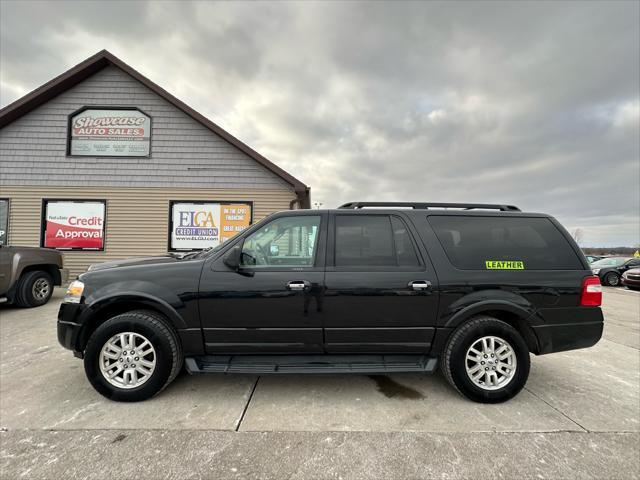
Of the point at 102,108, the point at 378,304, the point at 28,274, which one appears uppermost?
the point at 102,108

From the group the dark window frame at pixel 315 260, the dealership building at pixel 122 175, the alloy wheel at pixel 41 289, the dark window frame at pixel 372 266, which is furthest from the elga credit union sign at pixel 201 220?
the dark window frame at pixel 372 266

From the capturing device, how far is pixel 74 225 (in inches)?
351

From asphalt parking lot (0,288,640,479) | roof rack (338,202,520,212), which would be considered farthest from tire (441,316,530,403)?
roof rack (338,202,520,212)

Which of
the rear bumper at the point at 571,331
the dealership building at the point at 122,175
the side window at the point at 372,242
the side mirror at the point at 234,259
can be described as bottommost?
the rear bumper at the point at 571,331

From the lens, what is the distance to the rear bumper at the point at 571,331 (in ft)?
9.16

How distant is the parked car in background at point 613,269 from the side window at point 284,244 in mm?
16286

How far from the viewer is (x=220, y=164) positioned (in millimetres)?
9117

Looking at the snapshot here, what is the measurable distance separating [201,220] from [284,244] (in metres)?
6.98

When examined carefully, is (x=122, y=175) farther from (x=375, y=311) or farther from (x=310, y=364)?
(x=375, y=311)

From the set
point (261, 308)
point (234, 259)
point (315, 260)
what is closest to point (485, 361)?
point (315, 260)

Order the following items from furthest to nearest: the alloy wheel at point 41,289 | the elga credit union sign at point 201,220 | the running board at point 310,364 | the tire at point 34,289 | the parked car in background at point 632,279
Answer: the parked car in background at point 632,279 < the elga credit union sign at point 201,220 < the alloy wheel at point 41,289 < the tire at point 34,289 < the running board at point 310,364

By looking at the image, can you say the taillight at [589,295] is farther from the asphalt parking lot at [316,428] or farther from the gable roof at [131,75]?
the gable roof at [131,75]

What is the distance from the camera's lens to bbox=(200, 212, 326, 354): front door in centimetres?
267

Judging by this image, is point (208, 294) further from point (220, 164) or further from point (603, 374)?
point (220, 164)
